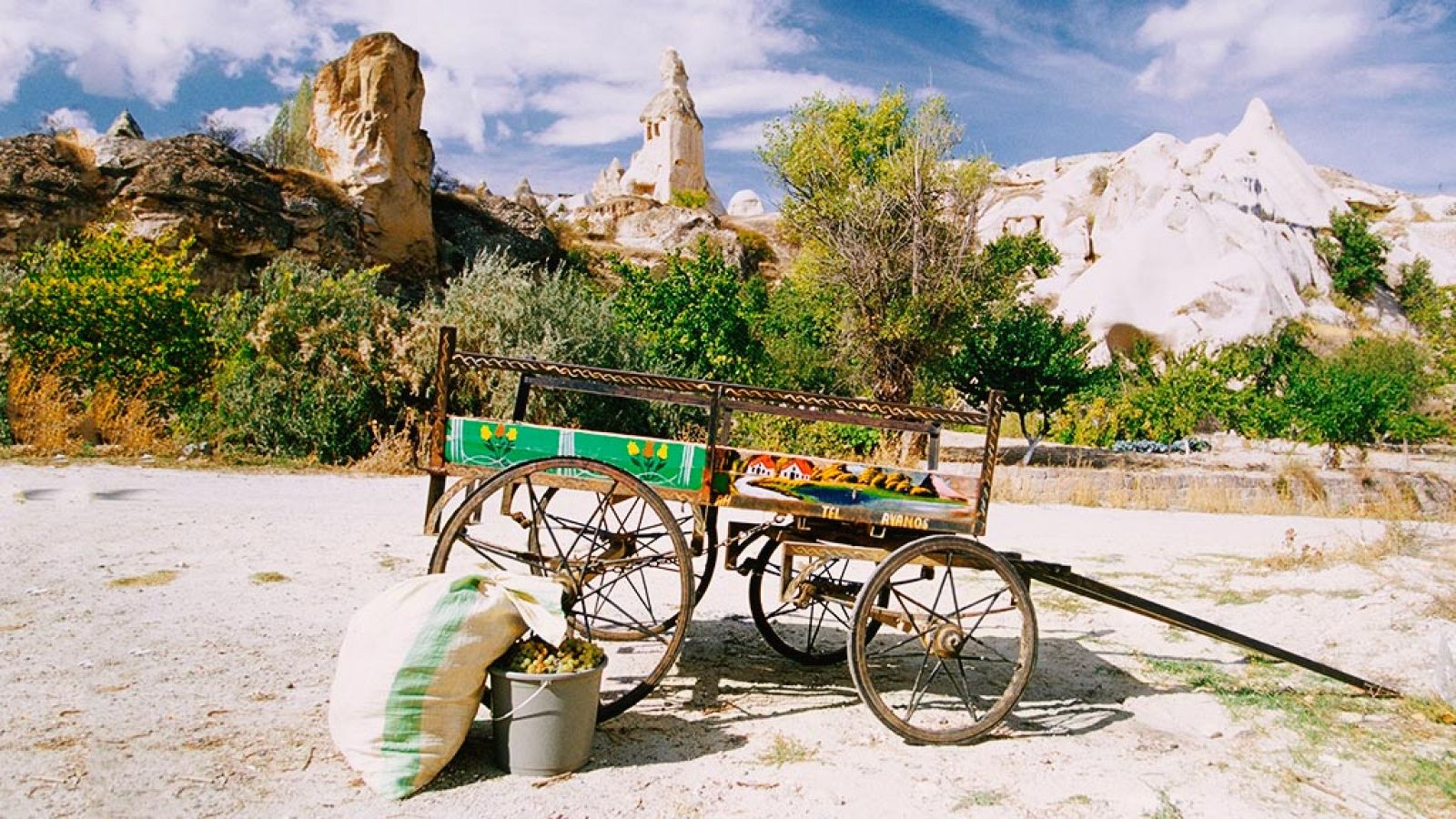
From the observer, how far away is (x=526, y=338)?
1472cm

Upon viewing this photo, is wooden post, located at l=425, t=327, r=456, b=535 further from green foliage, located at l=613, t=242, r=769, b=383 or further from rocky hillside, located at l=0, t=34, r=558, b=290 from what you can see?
rocky hillside, located at l=0, t=34, r=558, b=290

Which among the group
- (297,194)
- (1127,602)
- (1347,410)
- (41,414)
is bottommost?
(41,414)

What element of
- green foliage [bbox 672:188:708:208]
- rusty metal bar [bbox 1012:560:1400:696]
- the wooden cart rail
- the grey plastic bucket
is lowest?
the grey plastic bucket

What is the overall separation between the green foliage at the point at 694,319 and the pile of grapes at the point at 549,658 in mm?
14993

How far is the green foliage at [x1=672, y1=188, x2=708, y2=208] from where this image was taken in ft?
182

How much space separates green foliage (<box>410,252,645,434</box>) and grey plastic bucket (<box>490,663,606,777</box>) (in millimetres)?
10443

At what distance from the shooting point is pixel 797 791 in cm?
354

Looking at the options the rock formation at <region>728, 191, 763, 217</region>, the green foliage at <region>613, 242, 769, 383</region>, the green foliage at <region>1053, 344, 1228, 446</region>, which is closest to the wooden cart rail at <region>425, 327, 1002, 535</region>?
the green foliage at <region>613, 242, 769, 383</region>

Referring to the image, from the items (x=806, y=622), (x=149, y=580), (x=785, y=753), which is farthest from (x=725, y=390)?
(x=149, y=580)

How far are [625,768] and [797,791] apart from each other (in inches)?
26.1

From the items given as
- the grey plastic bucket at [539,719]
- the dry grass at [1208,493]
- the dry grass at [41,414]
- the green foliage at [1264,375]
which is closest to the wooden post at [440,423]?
the grey plastic bucket at [539,719]

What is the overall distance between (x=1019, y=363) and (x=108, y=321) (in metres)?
17.2

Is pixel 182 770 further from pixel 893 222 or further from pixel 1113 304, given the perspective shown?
pixel 1113 304

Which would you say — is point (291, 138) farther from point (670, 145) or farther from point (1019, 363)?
point (670, 145)
